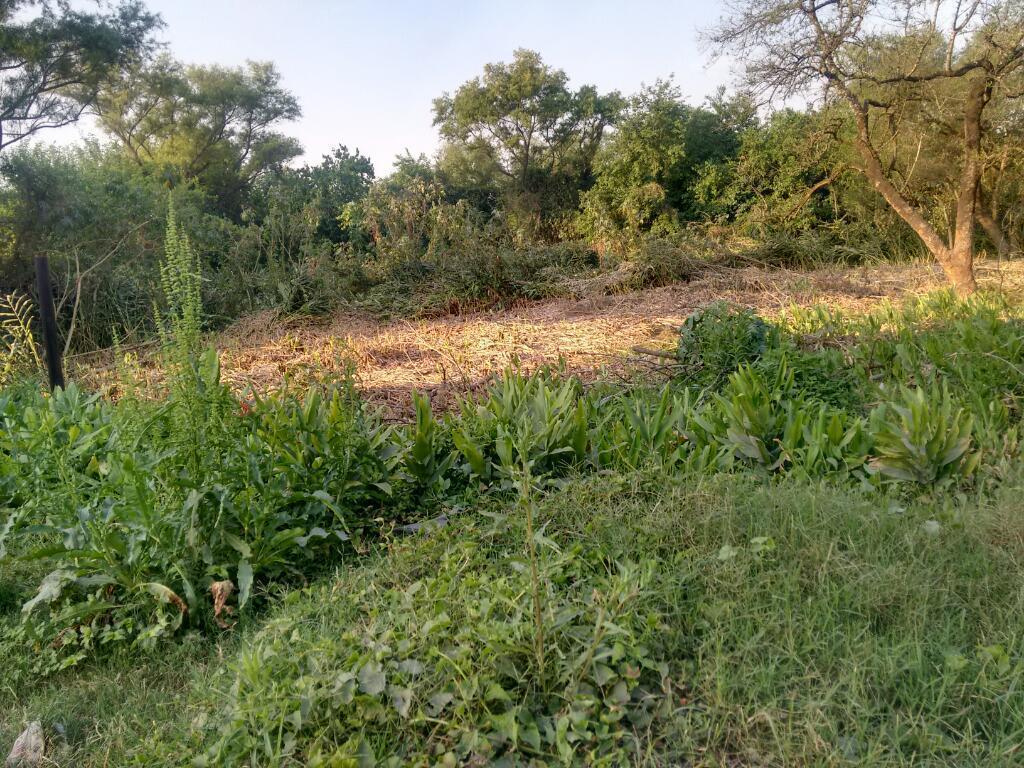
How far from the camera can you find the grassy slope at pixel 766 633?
4.59ft

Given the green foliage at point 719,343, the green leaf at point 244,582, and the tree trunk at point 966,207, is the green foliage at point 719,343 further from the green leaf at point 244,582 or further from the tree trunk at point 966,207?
the tree trunk at point 966,207

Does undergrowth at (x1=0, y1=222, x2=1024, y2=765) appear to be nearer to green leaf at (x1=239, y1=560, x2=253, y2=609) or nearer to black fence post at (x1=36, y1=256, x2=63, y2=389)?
green leaf at (x1=239, y1=560, x2=253, y2=609)

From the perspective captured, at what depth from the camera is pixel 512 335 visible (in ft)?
19.3

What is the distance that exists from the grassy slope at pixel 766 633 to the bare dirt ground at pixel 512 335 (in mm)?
1350

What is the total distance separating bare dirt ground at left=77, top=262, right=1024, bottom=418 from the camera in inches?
183

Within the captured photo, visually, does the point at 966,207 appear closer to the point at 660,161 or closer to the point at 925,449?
the point at 925,449

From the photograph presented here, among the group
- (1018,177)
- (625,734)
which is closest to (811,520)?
(625,734)

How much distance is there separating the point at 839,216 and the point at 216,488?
44.6ft

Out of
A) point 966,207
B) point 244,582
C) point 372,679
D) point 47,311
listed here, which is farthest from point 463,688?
point 966,207

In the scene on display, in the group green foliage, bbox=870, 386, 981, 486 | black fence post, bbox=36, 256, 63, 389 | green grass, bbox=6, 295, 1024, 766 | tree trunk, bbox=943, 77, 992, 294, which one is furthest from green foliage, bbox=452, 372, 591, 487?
tree trunk, bbox=943, 77, 992, 294

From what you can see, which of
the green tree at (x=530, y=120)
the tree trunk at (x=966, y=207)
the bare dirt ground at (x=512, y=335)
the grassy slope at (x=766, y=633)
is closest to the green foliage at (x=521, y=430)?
the grassy slope at (x=766, y=633)

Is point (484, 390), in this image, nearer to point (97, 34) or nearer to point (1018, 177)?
point (1018, 177)

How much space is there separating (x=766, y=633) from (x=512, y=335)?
14.4ft

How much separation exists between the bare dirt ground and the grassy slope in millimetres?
1350
